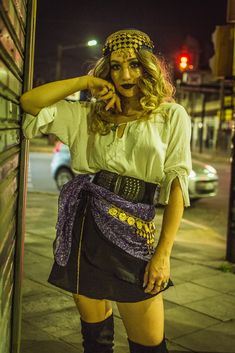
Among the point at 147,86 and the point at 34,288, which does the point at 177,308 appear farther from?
the point at 147,86

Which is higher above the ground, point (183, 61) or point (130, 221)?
point (183, 61)

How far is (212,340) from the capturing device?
4.24m

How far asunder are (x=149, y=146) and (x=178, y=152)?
5.5 inches

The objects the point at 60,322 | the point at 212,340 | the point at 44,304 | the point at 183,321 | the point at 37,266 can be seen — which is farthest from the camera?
the point at 37,266

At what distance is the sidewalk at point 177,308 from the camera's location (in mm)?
4105

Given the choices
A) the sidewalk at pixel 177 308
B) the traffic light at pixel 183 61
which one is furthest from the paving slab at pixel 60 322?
the traffic light at pixel 183 61

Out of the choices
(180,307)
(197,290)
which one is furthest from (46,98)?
(197,290)

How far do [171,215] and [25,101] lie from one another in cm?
87

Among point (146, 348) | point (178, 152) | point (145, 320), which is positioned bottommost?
point (146, 348)

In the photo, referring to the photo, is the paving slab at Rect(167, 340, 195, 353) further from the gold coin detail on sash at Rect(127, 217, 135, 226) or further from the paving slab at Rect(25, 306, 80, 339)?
the gold coin detail on sash at Rect(127, 217, 135, 226)

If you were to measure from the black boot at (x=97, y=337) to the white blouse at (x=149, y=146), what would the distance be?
70 cm

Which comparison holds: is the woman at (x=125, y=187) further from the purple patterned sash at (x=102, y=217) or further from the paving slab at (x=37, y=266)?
the paving slab at (x=37, y=266)

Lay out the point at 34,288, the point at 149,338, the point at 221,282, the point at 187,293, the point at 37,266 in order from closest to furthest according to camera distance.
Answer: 1. the point at 149,338
2. the point at 34,288
3. the point at 187,293
4. the point at 221,282
5. the point at 37,266

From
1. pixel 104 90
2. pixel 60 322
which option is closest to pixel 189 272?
pixel 60 322
